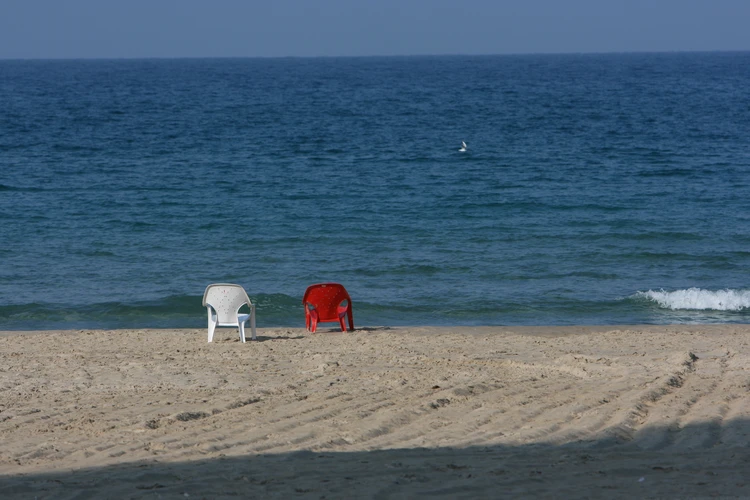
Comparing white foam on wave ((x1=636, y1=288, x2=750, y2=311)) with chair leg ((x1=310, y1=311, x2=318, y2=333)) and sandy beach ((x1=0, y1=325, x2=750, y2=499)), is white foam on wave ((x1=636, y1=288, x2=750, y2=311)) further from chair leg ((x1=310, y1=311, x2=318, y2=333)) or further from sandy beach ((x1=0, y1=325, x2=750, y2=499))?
chair leg ((x1=310, y1=311, x2=318, y2=333))

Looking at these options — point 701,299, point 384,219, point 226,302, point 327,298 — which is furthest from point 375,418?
point 384,219

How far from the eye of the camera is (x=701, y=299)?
1377cm

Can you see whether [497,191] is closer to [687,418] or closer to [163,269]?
[163,269]

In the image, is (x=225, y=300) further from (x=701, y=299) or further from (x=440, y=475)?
(x=701, y=299)

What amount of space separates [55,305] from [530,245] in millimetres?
9544

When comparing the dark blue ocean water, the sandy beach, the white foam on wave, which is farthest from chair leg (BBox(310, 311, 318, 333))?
the white foam on wave

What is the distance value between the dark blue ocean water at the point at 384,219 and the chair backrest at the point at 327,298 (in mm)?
1666

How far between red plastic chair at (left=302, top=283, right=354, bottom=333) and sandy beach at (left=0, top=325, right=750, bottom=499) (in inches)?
31.8

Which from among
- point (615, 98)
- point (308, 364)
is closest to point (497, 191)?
point (308, 364)

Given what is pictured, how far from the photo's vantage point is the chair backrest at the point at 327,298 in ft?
36.6

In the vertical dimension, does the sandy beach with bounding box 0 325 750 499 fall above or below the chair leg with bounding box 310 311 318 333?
above

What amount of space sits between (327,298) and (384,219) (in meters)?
9.22

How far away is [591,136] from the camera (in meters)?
36.2

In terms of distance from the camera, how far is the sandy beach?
4938 millimetres
